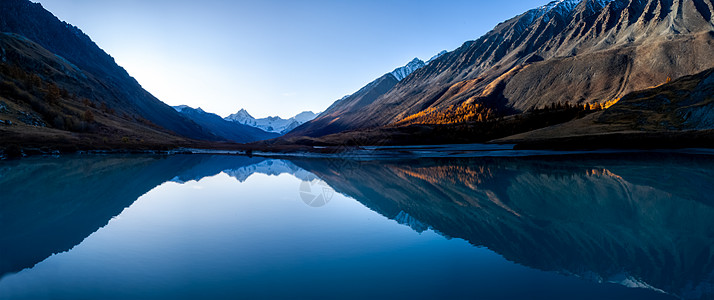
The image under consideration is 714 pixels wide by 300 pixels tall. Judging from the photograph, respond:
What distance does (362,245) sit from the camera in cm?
1185

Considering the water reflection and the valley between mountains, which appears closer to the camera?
the water reflection

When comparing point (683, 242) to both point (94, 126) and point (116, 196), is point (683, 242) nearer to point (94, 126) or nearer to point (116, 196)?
point (116, 196)

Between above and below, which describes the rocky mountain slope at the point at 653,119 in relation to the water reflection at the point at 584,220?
above

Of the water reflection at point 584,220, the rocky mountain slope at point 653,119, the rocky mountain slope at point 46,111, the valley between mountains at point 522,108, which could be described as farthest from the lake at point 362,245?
the valley between mountains at point 522,108

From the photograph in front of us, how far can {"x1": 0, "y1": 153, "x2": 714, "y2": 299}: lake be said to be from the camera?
26.7ft

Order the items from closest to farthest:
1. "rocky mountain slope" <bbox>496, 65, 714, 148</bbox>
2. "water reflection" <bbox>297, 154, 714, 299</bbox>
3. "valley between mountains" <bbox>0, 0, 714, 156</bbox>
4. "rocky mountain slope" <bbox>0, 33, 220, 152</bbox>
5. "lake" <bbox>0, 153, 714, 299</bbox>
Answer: "lake" <bbox>0, 153, 714, 299</bbox> → "water reflection" <bbox>297, 154, 714, 299</bbox> → "rocky mountain slope" <bbox>0, 33, 220, 152</bbox> → "rocky mountain slope" <bbox>496, 65, 714, 148</bbox> → "valley between mountains" <bbox>0, 0, 714, 156</bbox>

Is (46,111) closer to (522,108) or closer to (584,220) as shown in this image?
(584,220)

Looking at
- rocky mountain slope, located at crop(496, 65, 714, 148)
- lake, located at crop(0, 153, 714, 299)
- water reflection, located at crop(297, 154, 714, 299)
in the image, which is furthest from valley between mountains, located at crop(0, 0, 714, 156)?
lake, located at crop(0, 153, 714, 299)

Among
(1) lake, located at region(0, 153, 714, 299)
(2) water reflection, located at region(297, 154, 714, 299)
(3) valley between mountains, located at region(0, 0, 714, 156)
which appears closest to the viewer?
→ (1) lake, located at region(0, 153, 714, 299)

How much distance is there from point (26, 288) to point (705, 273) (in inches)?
671

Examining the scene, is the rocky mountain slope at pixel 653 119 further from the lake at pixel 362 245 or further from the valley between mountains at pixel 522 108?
the lake at pixel 362 245

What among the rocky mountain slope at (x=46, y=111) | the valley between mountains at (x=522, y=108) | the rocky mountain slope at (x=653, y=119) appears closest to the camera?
the rocky mountain slope at (x=46, y=111)

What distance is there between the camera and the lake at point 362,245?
815cm

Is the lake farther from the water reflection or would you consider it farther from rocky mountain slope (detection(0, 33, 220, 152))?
rocky mountain slope (detection(0, 33, 220, 152))
